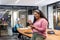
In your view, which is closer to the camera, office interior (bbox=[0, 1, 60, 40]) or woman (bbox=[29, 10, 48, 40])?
woman (bbox=[29, 10, 48, 40])

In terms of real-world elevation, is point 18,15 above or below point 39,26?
above

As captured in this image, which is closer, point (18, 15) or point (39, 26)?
point (39, 26)

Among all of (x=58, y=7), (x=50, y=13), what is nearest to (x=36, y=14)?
(x=58, y=7)

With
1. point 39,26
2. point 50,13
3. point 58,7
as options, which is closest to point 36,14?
point 39,26

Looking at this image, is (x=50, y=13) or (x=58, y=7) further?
(x=50, y=13)

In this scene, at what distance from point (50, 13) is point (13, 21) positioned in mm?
3129

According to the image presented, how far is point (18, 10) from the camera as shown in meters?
12.0

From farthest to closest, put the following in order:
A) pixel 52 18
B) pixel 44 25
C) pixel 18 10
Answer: pixel 18 10, pixel 52 18, pixel 44 25

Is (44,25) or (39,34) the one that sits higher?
(44,25)

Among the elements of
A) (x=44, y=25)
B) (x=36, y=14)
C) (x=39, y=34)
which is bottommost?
(x=39, y=34)

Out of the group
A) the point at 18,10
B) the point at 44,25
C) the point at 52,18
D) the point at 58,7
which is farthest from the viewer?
the point at 18,10

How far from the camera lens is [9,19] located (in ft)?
37.7

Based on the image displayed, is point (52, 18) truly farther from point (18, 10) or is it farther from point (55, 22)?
point (18, 10)

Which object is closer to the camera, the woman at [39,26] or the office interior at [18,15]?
the woman at [39,26]
